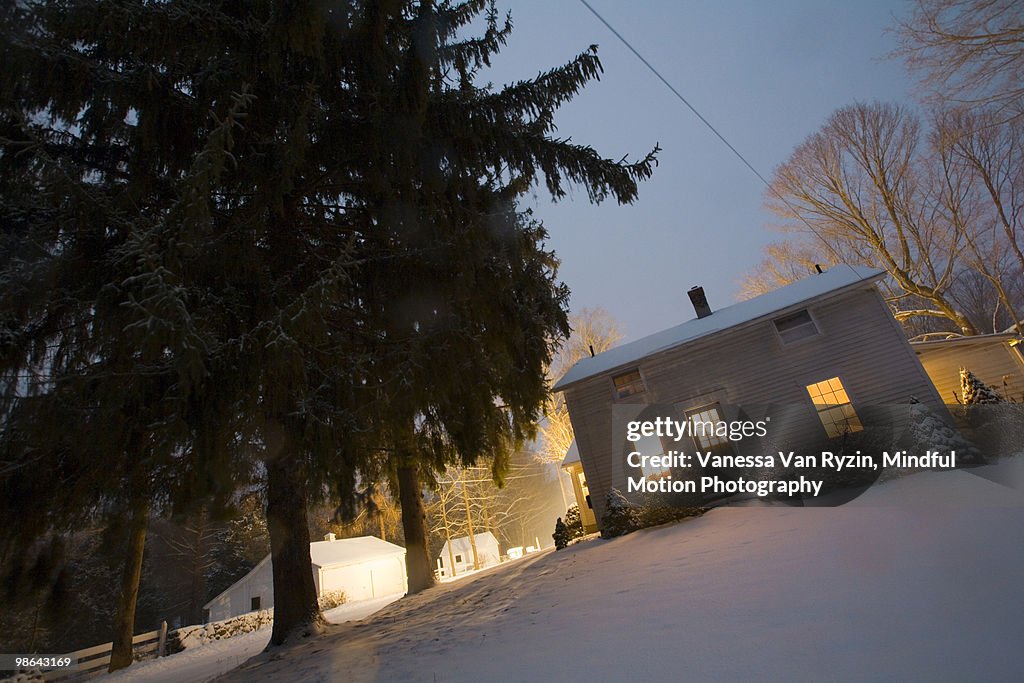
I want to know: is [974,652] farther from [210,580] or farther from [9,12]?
[210,580]

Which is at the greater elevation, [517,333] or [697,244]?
[697,244]

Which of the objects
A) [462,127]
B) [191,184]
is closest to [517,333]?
[462,127]

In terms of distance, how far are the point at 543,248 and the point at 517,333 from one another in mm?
4599

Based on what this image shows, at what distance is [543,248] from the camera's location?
10.4 m

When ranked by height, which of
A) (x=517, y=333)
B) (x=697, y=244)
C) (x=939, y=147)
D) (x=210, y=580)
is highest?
(x=697, y=244)

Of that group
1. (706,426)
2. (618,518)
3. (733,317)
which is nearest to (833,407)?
(706,426)

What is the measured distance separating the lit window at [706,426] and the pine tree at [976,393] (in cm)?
→ 659

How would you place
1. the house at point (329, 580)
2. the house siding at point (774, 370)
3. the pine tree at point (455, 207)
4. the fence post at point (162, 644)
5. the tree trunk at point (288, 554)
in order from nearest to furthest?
the pine tree at point (455, 207), the tree trunk at point (288, 554), the house siding at point (774, 370), the fence post at point (162, 644), the house at point (329, 580)

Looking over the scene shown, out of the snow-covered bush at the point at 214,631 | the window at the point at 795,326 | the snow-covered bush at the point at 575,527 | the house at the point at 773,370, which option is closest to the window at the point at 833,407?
the house at the point at 773,370

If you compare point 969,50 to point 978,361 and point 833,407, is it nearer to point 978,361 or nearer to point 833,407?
point 833,407

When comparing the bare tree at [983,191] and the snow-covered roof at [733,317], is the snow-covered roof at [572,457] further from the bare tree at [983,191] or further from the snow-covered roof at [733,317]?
the bare tree at [983,191]

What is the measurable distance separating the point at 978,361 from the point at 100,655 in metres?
30.2

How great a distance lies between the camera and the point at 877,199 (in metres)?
Answer: 17.7

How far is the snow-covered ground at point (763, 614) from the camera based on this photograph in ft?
8.96
